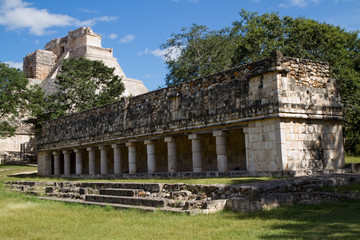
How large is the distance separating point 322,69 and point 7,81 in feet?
101

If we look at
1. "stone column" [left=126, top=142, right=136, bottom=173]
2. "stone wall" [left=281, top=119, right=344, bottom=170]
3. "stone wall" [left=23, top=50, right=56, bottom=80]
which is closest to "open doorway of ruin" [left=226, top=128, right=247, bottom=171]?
"stone wall" [left=281, top=119, right=344, bottom=170]

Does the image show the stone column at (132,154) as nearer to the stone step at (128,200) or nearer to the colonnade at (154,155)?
the colonnade at (154,155)

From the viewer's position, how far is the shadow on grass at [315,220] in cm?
652

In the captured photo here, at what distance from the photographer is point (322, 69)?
15.9m

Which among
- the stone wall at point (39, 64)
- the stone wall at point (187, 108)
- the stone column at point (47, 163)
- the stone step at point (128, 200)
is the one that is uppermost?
the stone wall at point (39, 64)

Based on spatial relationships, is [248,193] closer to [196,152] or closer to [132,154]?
[196,152]

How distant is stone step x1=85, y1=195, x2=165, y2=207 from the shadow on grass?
9.42 ft

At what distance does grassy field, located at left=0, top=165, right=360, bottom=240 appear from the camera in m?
6.87

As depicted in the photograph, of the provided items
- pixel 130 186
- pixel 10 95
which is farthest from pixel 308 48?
pixel 10 95

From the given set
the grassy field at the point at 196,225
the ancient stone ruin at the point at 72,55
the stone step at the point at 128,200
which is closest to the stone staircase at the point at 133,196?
the stone step at the point at 128,200

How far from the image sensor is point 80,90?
41.1 meters

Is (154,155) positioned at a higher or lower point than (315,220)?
higher

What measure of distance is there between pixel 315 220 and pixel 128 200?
585cm

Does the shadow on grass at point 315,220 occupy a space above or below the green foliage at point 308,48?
below
